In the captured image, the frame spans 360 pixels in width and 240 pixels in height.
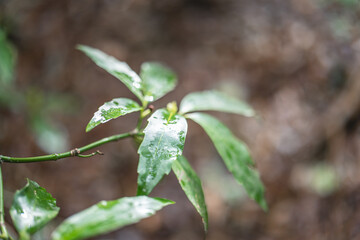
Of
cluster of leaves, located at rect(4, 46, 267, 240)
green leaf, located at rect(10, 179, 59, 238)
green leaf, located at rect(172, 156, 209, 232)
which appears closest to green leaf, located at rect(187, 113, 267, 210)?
cluster of leaves, located at rect(4, 46, 267, 240)

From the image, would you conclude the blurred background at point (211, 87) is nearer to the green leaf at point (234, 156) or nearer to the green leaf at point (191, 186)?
the green leaf at point (234, 156)

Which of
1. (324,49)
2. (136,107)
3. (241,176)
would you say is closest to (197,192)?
(241,176)

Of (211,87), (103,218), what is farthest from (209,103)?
(211,87)

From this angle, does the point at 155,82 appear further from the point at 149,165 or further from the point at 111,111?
the point at 149,165

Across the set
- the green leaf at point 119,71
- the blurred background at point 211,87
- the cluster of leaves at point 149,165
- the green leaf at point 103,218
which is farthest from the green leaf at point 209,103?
the blurred background at point 211,87

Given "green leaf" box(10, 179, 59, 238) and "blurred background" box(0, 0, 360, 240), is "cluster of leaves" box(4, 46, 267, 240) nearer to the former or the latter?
"green leaf" box(10, 179, 59, 238)

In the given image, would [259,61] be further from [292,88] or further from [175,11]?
[175,11]
